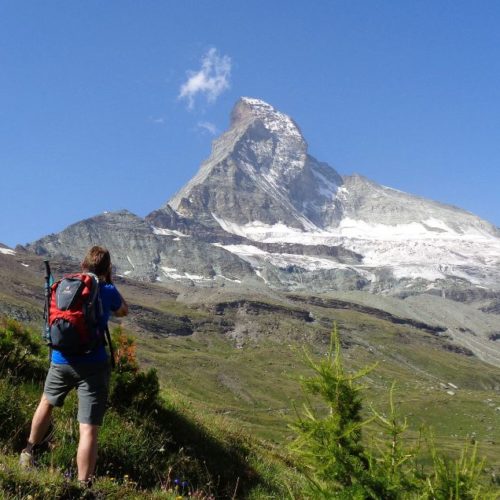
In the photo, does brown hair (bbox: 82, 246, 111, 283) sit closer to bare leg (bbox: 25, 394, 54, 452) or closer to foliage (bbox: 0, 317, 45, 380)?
bare leg (bbox: 25, 394, 54, 452)

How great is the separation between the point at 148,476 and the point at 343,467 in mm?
3515

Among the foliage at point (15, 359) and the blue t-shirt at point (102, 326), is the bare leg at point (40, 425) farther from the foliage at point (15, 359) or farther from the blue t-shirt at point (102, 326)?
the foliage at point (15, 359)

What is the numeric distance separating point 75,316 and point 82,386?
1.06 meters

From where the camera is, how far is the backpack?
298 inches

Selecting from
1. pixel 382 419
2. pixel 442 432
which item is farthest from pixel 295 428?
pixel 442 432

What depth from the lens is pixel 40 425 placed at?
7.73 metres

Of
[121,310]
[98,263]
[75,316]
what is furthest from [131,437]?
[98,263]

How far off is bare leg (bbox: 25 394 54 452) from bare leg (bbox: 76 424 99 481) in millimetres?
616

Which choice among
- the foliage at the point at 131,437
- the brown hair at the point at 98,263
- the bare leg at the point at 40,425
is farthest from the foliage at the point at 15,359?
the brown hair at the point at 98,263

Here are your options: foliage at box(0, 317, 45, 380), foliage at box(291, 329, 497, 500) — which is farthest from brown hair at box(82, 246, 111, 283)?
foliage at box(291, 329, 497, 500)

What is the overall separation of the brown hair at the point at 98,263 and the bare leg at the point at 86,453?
234cm

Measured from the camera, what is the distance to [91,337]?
7.75 m

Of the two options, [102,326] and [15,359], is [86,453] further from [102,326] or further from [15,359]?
[15,359]

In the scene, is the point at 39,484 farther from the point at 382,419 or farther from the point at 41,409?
the point at 382,419
